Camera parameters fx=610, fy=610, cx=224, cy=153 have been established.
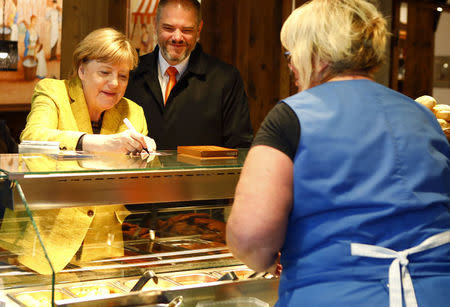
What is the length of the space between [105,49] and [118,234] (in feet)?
3.32

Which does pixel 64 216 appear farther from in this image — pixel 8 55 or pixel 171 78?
pixel 8 55

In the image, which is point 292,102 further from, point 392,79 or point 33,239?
point 392,79

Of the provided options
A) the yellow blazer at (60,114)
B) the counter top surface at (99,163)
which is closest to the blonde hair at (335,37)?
the counter top surface at (99,163)

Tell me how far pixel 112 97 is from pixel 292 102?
1.70 metres

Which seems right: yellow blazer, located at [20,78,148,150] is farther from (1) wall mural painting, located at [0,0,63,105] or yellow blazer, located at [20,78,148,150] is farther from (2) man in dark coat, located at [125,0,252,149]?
(1) wall mural painting, located at [0,0,63,105]

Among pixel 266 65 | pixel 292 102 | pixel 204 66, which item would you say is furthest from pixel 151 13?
pixel 292 102

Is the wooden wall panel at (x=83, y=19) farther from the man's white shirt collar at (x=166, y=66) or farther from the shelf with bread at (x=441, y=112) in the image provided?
the shelf with bread at (x=441, y=112)

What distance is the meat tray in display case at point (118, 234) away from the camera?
1.91 m

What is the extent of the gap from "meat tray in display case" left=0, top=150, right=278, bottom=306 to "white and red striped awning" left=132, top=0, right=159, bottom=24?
319cm

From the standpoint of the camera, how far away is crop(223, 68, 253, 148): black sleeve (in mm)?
3738

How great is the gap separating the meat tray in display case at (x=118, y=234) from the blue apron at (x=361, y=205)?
0.70 m

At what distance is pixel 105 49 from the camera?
2916mm

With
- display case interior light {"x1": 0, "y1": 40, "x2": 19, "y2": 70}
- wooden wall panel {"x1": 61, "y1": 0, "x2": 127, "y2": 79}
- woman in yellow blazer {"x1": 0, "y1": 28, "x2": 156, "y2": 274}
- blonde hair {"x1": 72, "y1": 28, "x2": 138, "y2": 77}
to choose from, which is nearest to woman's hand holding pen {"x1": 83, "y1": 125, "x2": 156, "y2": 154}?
woman in yellow blazer {"x1": 0, "y1": 28, "x2": 156, "y2": 274}

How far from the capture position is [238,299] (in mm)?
2135
